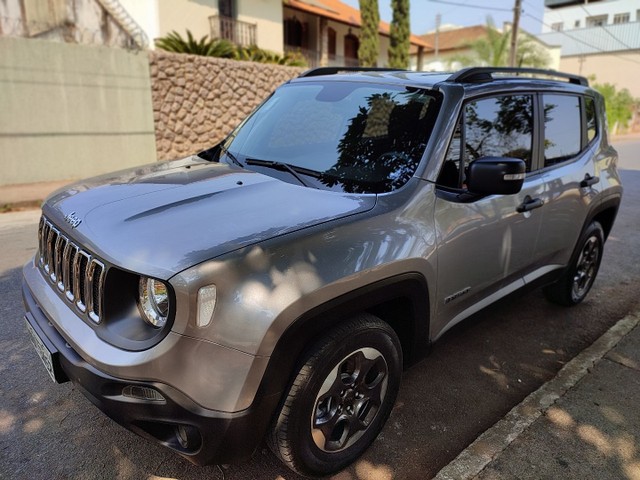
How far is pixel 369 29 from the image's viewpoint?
71.9 ft

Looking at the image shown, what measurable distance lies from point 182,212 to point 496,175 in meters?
1.52

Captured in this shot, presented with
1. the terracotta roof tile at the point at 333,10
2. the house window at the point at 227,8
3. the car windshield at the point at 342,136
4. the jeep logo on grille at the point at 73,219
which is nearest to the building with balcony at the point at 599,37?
the terracotta roof tile at the point at 333,10

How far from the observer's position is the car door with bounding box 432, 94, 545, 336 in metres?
2.62

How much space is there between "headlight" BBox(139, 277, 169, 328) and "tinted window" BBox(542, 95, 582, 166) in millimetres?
2754

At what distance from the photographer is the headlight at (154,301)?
73.8 inches

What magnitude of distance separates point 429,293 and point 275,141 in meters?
1.41

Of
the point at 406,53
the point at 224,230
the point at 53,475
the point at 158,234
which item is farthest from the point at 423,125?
the point at 406,53

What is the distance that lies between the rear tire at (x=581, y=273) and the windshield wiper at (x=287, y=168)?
246cm

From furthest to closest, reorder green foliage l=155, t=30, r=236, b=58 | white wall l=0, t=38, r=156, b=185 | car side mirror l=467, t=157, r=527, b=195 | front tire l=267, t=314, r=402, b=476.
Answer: green foliage l=155, t=30, r=236, b=58, white wall l=0, t=38, r=156, b=185, car side mirror l=467, t=157, r=527, b=195, front tire l=267, t=314, r=402, b=476

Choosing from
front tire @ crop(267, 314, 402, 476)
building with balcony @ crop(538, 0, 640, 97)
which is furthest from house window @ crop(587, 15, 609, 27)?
front tire @ crop(267, 314, 402, 476)

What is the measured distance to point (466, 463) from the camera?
2393 millimetres

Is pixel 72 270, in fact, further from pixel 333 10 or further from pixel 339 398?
pixel 333 10

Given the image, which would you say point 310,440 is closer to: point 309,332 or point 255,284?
point 309,332

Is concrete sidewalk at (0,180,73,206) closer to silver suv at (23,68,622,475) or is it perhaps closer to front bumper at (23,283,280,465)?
silver suv at (23,68,622,475)
